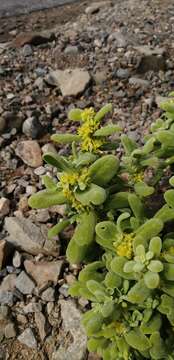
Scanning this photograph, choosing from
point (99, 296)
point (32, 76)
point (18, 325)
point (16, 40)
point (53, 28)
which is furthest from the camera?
point (53, 28)

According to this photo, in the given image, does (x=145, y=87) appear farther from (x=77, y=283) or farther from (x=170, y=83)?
(x=77, y=283)

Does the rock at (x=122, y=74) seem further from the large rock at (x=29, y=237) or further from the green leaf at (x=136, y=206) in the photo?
the green leaf at (x=136, y=206)

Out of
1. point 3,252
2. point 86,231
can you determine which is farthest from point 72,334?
point 86,231

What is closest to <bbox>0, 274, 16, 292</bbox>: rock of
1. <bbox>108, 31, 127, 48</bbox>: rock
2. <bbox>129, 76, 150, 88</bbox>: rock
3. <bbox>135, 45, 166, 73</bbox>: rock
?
<bbox>129, 76, 150, 88</bbox>: rock

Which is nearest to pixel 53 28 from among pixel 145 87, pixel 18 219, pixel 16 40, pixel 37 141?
pixel 16 40

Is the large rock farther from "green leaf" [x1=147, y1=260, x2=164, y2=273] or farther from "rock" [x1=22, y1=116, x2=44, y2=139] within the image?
"green leaf" [x1=147, y1=260, x2=164, y2=273]

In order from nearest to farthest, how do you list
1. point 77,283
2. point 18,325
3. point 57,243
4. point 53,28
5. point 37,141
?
point 77,283 → point 18,325 → point 57,243 → point 37,141 → point 53,28
